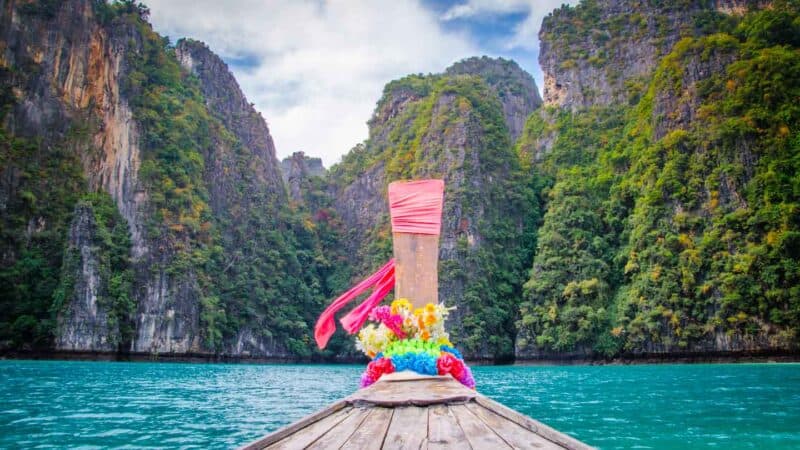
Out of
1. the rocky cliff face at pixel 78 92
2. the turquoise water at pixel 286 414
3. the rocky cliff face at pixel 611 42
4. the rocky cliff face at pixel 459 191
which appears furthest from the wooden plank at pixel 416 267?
the rocky cliff face at pixel 611 42

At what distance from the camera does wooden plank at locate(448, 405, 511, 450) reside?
2.89 m

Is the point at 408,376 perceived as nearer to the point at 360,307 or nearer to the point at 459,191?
the point at 360,307

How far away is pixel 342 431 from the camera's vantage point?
3312 mm

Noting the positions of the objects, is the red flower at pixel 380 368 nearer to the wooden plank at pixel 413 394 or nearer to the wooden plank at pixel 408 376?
the wooden plank at pixel 408 376

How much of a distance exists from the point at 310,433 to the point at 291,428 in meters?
0.14

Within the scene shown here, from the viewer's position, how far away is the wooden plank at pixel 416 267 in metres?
6.89

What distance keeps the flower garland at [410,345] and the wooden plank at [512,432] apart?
90.8 inches

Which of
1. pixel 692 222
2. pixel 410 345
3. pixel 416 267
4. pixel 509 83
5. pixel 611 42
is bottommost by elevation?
pixel 410 345

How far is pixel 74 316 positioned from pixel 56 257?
668 centimetres

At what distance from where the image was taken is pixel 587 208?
54.8m

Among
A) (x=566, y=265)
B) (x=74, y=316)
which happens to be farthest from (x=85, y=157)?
(x=566, y=265)

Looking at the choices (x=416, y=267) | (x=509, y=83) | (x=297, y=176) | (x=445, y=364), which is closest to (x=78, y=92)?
(x=297, y=176)

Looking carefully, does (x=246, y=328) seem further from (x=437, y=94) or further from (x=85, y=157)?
(x=437, y=94)

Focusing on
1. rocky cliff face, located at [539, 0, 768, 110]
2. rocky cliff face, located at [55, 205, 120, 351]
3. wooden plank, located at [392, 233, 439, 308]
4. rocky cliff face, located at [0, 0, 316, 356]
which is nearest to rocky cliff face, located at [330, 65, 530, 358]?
rocky cliff face, located at [539, 0, 768, 110]
